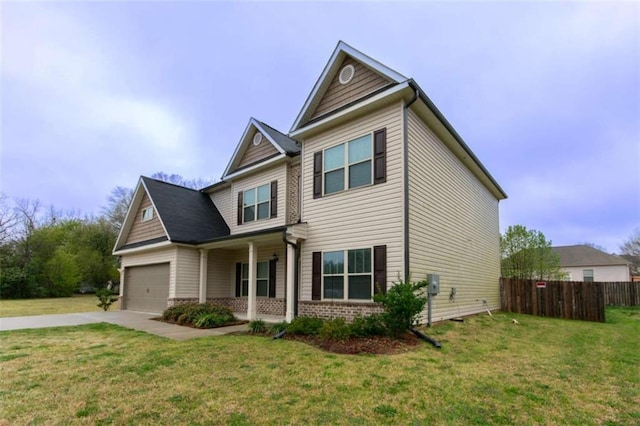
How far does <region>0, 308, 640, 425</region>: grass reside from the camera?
4129 mm

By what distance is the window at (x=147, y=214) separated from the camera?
16875 millimetres

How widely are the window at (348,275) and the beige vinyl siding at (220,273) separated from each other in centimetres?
686

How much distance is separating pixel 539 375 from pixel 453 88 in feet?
52.7

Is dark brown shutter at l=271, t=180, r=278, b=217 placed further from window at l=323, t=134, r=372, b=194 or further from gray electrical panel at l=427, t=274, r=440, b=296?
gray electrical panel at l=427, t=274, r=440, b=296

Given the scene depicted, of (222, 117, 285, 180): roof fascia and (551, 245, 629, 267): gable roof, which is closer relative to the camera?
(222, 117, 285, 180): roof fascia

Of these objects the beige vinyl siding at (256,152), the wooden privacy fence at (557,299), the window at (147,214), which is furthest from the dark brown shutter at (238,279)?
the wooden privacy fence at (557,299)

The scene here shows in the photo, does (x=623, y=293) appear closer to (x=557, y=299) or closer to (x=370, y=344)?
(x=557, y=299)

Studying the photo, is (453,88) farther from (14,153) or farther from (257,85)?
(14,153)

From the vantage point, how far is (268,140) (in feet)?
47.0

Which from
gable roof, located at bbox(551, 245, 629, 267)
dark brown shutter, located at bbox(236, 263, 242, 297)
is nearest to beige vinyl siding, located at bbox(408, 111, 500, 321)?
dark brown shutter, located at bbox(236, 263, 242, 297)

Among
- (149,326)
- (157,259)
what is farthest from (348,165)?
(157,259)

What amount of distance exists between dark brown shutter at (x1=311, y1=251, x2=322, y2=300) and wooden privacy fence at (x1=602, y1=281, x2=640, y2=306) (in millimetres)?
19167

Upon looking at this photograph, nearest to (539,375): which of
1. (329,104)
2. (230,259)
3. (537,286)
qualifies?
(329,104)

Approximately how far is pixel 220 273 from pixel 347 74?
9.97m
